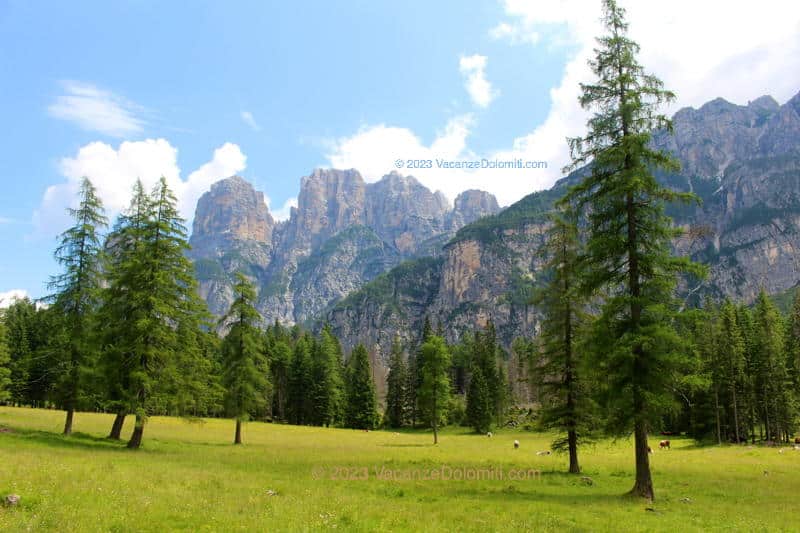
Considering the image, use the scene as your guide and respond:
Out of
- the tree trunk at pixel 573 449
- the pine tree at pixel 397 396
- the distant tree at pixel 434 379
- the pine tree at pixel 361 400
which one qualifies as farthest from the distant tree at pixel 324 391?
the tree trunk at pixel 573 449

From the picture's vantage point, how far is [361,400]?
3255 inches

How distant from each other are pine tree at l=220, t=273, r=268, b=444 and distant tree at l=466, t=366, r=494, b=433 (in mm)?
44975

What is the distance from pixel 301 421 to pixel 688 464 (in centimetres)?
6463

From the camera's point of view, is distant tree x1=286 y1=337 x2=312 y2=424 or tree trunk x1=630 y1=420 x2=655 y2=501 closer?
tree trunk x1=630 y1=420 x2=655 y2=501

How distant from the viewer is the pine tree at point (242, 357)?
41406mm

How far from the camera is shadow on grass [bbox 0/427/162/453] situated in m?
25.9

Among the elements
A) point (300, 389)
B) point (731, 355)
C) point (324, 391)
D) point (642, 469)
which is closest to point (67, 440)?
point (642, 469)

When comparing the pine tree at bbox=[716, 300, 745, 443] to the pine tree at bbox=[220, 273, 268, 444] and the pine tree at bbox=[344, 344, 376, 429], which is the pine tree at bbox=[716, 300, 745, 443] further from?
the pine tree at bbox=[344, 344, 376, 429]

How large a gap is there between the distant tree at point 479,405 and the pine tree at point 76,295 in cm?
5930

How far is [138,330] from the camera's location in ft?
90.3

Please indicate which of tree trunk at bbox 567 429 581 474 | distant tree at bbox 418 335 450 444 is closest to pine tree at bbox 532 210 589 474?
tree trunk at bbox 567 429 581 474

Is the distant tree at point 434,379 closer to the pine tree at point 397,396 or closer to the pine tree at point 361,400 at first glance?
the pine tree at point 361,400

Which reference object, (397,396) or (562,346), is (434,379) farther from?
(397,396)

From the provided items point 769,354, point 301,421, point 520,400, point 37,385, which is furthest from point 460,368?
point 37,385
